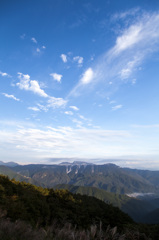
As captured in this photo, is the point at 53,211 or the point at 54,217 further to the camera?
the point at 53,211

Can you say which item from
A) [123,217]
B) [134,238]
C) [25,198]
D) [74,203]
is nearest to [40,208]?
[25,198]

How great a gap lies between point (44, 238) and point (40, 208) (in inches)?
846

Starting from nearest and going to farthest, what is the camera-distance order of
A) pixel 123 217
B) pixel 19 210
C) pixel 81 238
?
1. pixel 81 238
2. pixel 19 210
3. pixel 123 217

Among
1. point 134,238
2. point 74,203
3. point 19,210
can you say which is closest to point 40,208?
point 19,210

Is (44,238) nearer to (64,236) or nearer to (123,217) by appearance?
(64,236)

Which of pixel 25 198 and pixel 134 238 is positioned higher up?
pixel 134 238

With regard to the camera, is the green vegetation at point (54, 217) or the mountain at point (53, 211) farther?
the mountain at point (53, 211)

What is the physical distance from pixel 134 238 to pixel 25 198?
2071 centimetres

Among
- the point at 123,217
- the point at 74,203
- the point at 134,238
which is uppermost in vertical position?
the point at 134,238

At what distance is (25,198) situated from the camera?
2361 cm

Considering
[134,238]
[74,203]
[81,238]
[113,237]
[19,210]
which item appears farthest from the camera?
[74,203]

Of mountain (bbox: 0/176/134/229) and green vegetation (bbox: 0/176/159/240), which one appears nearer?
green vegetation (bbox: 0/176/159/240)

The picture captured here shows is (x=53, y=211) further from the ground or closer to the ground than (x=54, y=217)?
further from the ground

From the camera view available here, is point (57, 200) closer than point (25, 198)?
No
